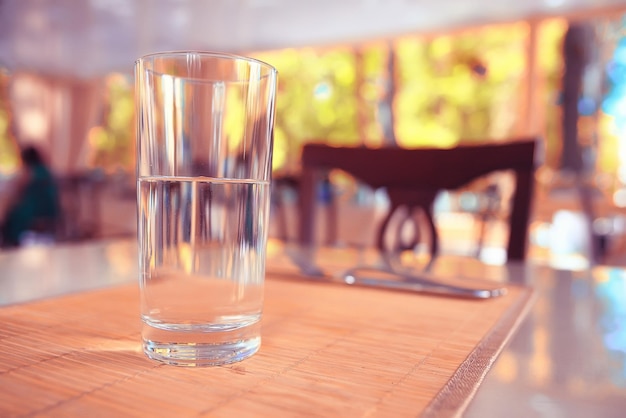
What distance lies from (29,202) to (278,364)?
372 centimetres

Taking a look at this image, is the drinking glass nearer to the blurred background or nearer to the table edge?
the table edge

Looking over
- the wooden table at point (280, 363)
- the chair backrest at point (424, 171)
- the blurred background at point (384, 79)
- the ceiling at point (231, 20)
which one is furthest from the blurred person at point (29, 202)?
the wooden table at point (280, 363)

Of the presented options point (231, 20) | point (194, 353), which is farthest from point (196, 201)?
point (231, 20)

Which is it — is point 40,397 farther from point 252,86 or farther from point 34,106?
point 34,106

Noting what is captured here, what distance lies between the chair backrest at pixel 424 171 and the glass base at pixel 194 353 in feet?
2.37

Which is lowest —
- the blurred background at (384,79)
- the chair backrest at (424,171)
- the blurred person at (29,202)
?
the blurred person at (29,202)

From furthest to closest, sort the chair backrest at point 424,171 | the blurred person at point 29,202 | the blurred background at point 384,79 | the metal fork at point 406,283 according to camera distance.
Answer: the blurred background at point 384,79
the blurred person at point 29,202
the chair backrest at point 424,171
the metal fork at point 406,283

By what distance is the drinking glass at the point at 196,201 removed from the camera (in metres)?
0.28

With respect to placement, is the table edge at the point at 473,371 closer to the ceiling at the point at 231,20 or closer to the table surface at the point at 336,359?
the table surface at the point at 336,359

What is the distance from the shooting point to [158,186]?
281 millimetres

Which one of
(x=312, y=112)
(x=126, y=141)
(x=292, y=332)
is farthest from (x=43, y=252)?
(x=126, y=141)

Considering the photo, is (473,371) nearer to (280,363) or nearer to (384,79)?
(280,363)

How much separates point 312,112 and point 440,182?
5486 mm

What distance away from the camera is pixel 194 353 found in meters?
0.27
